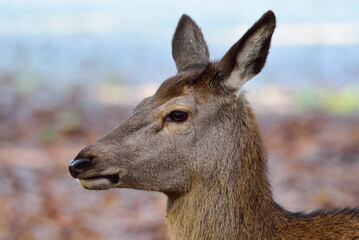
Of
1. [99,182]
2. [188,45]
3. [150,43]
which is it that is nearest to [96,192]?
[188,45]

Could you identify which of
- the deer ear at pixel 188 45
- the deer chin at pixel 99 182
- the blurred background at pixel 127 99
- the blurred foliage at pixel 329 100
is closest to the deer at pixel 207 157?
the deer chin at pixel 99 182

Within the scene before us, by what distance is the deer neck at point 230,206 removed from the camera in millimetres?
4992

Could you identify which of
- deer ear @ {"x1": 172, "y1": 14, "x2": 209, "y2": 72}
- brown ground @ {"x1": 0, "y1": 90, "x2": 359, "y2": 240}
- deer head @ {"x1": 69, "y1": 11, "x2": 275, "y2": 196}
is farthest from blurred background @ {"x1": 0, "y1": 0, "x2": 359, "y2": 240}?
deer head @ {"x1": 69, "y1": 11, "x2": 275, "y2": 196}

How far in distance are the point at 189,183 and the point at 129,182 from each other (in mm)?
410

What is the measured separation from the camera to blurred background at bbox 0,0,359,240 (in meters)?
8.11

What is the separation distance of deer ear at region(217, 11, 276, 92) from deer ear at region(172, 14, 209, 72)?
2.37 feet

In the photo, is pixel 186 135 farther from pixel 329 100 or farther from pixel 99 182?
pixel 329 100

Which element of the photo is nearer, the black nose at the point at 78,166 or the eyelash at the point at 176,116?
the black nose at the point at 78,166

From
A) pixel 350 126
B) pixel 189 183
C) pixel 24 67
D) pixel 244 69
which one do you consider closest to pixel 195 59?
pixel 244 69

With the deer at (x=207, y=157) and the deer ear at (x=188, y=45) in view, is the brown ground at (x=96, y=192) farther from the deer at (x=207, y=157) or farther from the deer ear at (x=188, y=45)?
the deer at (x=207, y=157)

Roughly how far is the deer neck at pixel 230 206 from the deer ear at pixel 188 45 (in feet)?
3.07

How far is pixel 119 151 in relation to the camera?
4.87 meters

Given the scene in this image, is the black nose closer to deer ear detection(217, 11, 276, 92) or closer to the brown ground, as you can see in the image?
deer ear detection(217, 11, 276, 92)

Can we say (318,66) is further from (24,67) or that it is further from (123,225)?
(123,225)
